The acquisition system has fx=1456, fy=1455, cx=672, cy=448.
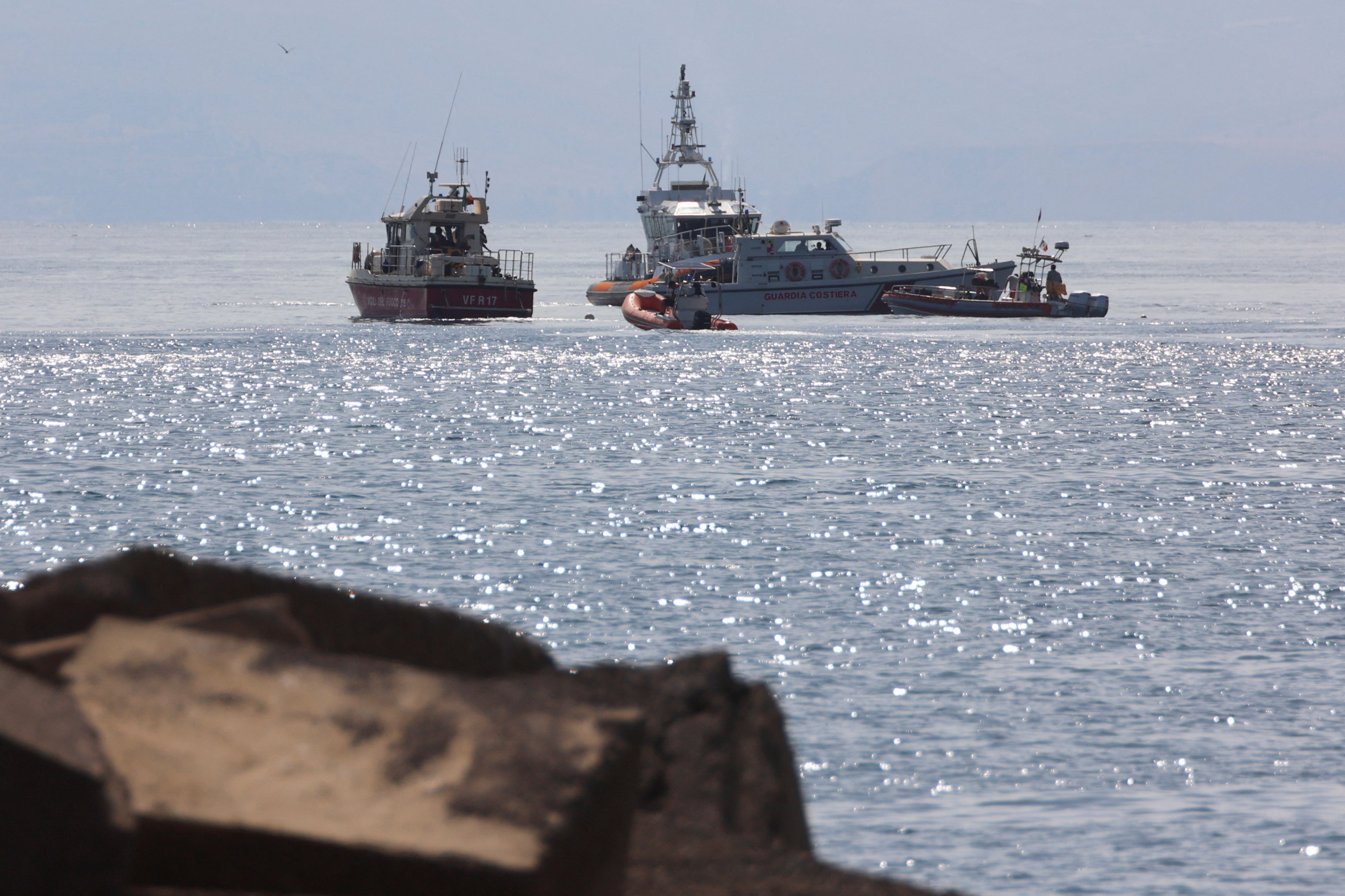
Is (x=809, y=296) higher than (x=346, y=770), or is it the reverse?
(x=809, y=296)

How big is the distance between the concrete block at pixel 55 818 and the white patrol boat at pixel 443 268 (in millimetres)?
50540

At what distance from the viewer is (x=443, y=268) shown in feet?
174

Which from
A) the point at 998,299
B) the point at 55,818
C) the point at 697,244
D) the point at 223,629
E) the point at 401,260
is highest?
the point at 697,244

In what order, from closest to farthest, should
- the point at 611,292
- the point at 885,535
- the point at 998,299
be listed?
1. the point at 885,535
2. the point at 998,299
3. the point at 611,292

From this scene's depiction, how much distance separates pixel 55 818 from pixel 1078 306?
6142 cm

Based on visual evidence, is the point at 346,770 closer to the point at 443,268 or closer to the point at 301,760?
the point at 301,760

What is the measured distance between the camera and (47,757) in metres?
2.70

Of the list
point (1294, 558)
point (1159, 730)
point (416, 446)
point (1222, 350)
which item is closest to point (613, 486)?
point (416, 446)

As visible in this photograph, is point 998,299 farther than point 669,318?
Yes

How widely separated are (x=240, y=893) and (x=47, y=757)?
1.79 feet

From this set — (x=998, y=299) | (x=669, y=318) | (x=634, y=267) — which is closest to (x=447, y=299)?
(x=669, y=318)

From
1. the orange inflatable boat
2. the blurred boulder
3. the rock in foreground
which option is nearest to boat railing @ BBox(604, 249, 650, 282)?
the orange inflatable boat

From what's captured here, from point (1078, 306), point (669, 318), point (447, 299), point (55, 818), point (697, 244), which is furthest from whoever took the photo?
point (697, 244)

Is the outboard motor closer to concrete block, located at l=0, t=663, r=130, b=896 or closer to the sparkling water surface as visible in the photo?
the sparkling water surface
